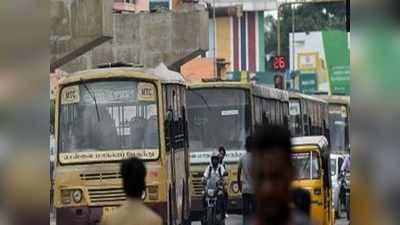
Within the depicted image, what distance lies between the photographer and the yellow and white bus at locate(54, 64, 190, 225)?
14719 mm

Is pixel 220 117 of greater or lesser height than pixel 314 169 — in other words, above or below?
above

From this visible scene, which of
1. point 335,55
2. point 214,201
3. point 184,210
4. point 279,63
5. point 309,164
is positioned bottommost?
point 184,210

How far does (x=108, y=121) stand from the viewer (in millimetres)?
15023

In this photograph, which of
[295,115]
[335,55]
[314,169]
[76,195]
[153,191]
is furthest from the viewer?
[335,55]

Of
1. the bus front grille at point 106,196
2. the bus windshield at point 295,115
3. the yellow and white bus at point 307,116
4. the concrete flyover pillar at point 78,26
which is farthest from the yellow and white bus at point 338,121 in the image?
the bus front grille at point 106,196

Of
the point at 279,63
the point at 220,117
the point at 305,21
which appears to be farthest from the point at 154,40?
the point at 305,21

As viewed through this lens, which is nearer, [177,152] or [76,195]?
[76,195]

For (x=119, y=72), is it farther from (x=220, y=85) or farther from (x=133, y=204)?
(x=133, y=204)

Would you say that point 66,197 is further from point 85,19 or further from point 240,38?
point 240,38

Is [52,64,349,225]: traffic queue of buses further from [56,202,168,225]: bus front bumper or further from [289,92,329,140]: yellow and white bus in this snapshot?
[289,92,329,140]: yellow and white bus

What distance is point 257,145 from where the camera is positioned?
3.83 meters

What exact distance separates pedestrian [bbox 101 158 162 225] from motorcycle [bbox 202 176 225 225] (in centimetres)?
995

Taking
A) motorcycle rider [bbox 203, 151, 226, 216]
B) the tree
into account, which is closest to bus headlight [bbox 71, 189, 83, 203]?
motorcycle rider [bbox 203, 151, 226, 216]

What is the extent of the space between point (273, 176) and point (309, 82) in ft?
168
